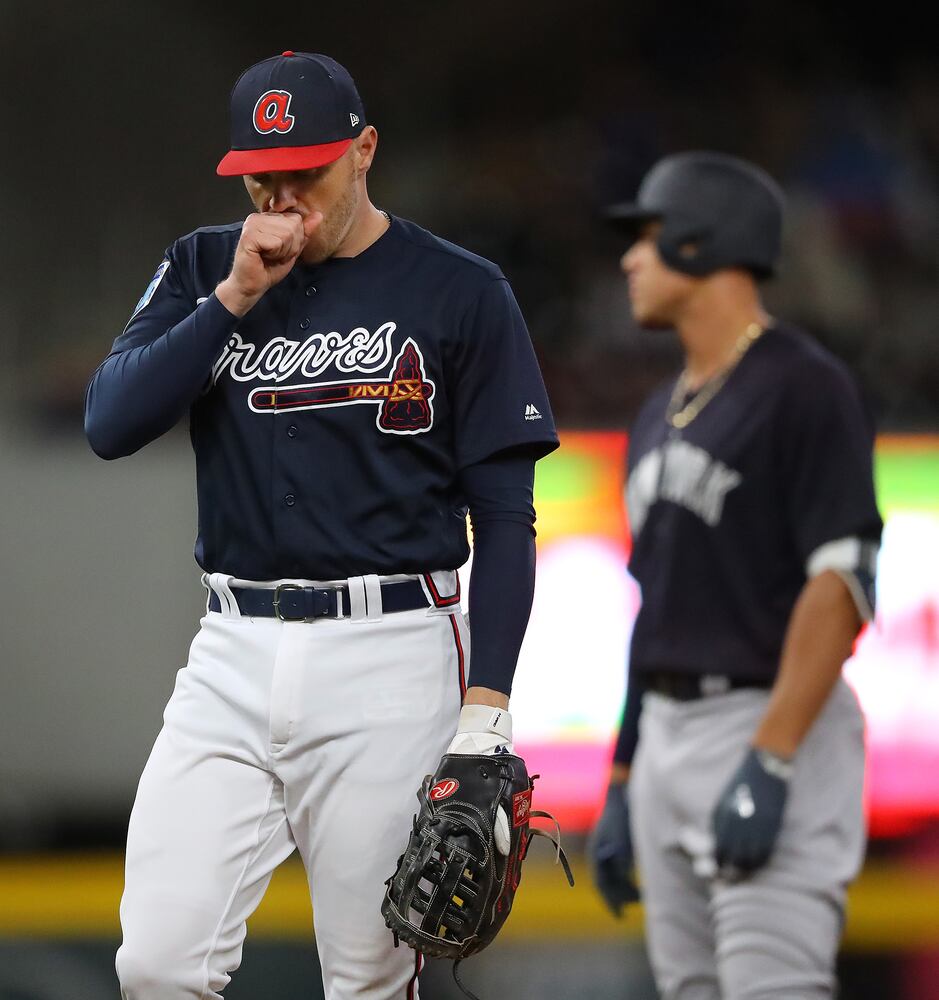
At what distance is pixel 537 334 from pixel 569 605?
1368 mm

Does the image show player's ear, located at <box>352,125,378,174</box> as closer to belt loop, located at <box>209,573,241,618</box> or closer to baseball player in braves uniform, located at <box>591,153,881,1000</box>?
belt loop, located at <box>209,573,241,618</box>

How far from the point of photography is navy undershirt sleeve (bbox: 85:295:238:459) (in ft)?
6.18

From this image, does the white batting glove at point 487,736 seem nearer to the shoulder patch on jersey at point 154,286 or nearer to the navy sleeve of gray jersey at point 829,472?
the navy sleeve of gray jersey at point 829,472

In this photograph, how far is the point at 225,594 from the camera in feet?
6.64

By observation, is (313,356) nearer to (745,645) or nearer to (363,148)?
(363,148)

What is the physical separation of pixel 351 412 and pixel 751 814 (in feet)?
2.48

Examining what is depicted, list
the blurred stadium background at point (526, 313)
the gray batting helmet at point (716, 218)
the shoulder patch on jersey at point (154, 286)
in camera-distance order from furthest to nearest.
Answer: the blurred stadium background at point (526, 313) → the gray batting helmet at point (716, 218) → the shoulder patch on jersey at point (154, 286)

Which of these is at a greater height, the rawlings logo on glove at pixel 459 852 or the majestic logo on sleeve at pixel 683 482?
the majestic logo on sleeve at pixel 683 482

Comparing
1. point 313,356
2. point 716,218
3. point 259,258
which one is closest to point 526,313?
point 716,218

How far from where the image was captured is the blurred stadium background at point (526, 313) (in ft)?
17.0

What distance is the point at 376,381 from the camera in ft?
6.47

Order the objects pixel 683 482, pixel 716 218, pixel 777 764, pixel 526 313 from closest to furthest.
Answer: pixel 777 764 → pixel 683 482 → pixel 716 218 → pixel 526 313

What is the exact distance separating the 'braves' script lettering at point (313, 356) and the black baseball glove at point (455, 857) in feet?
1.60

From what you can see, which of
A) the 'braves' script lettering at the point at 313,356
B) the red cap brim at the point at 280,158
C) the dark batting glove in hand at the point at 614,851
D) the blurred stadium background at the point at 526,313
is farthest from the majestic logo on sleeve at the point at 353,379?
the blurred stadium background at the point at 526,313
